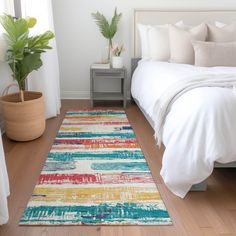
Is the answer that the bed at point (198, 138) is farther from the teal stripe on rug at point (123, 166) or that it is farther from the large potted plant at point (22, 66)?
the large potted plant at point (22, 66)

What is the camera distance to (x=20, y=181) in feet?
6.73

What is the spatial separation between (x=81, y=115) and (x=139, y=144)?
3.64 ft

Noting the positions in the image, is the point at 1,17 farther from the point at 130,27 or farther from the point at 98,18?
the point at 130,27

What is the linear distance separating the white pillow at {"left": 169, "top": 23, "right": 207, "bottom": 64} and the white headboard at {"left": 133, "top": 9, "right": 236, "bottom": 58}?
61 cm

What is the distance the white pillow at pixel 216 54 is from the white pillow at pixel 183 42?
0.21 metres

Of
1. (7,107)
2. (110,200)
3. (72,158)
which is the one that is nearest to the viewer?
(110,200)

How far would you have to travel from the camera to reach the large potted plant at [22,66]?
8.23 ft

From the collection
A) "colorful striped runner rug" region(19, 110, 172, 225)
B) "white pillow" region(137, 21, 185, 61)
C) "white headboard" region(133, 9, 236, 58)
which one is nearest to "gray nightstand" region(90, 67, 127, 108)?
"white pillow" region(137, 21, 185, 61)

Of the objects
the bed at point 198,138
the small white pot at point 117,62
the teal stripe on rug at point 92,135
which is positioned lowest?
the teal stripe on rug at point 92,135

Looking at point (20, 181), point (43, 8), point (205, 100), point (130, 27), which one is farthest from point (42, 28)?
point (205, 100)

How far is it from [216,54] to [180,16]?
1228mm

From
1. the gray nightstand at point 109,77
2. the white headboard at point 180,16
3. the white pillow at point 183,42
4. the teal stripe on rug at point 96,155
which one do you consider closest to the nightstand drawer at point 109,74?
the gray nightstand at point 109,77

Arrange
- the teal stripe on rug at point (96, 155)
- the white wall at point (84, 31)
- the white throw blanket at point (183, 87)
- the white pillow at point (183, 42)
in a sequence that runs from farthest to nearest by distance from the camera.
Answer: the white wall at point (84, 31), the white pillow at point (183, 42), the teal stripe on rug at point (96, 155), the white throw blanket at point (183, 87)

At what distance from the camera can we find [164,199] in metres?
1.86
